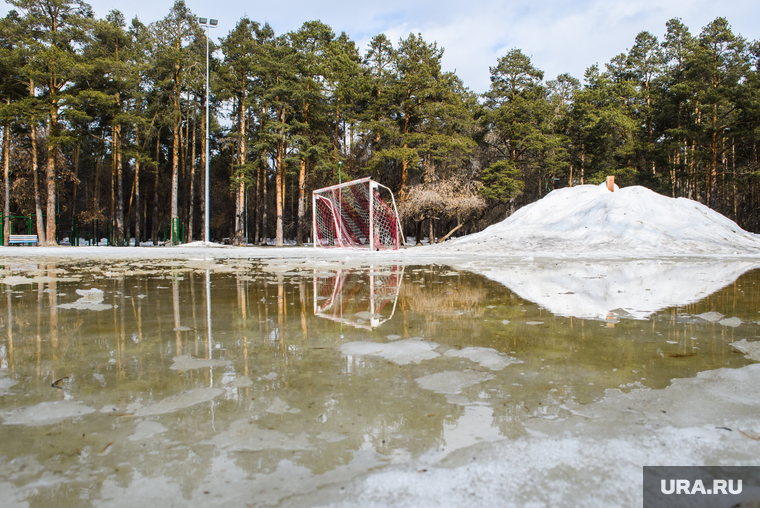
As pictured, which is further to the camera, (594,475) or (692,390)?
(692,390)

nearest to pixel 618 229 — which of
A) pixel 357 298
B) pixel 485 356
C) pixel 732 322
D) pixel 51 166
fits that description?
pixel 732 322

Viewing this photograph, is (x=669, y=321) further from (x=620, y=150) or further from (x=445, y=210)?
(x=620, y=150)

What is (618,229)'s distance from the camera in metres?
16.2

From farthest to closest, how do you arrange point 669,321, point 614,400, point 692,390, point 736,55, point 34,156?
point 736,55, point 34,156, point 669,321, point 692,390, point 614,400

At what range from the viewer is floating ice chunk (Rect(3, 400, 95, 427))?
1.62 meters

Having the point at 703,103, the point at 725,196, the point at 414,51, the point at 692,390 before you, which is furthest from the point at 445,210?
the point at 725,196

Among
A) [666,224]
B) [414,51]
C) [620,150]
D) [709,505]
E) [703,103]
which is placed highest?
[414,51]

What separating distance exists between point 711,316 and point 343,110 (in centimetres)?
2641

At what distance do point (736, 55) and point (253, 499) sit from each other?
36845 millimetres

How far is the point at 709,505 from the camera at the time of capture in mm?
1155

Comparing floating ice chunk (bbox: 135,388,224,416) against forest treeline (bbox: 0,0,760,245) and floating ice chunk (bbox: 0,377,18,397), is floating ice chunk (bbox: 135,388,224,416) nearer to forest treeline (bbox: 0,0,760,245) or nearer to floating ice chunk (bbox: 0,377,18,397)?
floating ice chunk (bbox: 0,377,18,397)

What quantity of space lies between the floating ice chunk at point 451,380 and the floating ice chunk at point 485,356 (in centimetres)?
17

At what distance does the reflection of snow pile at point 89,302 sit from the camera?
4.01m

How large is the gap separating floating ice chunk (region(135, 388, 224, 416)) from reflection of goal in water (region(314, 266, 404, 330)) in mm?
1417
